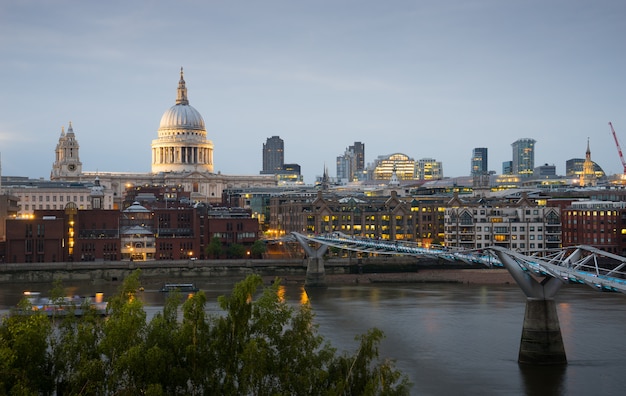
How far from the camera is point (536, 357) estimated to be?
3334 centimetres

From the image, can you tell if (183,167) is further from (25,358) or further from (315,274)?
(25,358)

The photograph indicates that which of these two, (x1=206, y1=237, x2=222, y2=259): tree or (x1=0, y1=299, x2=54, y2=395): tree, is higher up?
(x1=0, y1=299, x2=54, y2=395): tree

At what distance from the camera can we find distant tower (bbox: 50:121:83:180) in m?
134

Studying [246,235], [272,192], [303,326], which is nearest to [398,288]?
[246,235]

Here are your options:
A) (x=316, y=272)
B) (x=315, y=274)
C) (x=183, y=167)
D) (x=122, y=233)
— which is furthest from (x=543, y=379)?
(x=183, y=167)

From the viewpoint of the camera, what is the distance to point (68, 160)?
13500 cm

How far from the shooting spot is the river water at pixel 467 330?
31141 millimetres

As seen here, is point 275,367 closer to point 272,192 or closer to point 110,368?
point 110,368

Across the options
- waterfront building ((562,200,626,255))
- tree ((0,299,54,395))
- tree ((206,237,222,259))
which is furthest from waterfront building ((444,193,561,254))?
tree ((0,299,54,395))

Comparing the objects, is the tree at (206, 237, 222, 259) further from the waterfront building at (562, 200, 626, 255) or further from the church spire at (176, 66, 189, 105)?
the church spire at (176, 66, 189, 105)

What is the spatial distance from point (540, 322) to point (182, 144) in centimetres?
12488

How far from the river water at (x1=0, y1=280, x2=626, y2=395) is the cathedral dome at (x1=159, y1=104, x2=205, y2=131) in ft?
303

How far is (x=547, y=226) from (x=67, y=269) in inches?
1646

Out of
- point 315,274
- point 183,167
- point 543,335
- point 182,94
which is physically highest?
point 182,94
